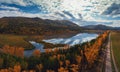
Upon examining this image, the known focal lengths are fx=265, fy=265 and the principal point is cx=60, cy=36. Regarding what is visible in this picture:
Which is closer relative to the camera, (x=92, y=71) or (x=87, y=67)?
(x=92, y=71)

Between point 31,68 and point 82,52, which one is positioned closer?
point 31,68

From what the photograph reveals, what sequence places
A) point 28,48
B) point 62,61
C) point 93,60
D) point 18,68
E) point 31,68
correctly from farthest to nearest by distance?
point 28,48 → point 93,60 → point 62,61 → point 31,68 → point 18,68

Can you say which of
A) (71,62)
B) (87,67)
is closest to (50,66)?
(71,62)

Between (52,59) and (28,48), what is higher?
(52,59)

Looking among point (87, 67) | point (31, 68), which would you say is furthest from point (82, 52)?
point (31, 68)

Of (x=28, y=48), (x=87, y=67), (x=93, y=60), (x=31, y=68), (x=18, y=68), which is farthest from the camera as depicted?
(x=28, y=48)

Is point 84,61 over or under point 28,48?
over

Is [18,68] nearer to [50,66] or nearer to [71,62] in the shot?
[50,66]

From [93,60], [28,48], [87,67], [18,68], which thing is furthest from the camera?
[28,48]

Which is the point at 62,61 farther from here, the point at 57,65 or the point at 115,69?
the point at 115,69
